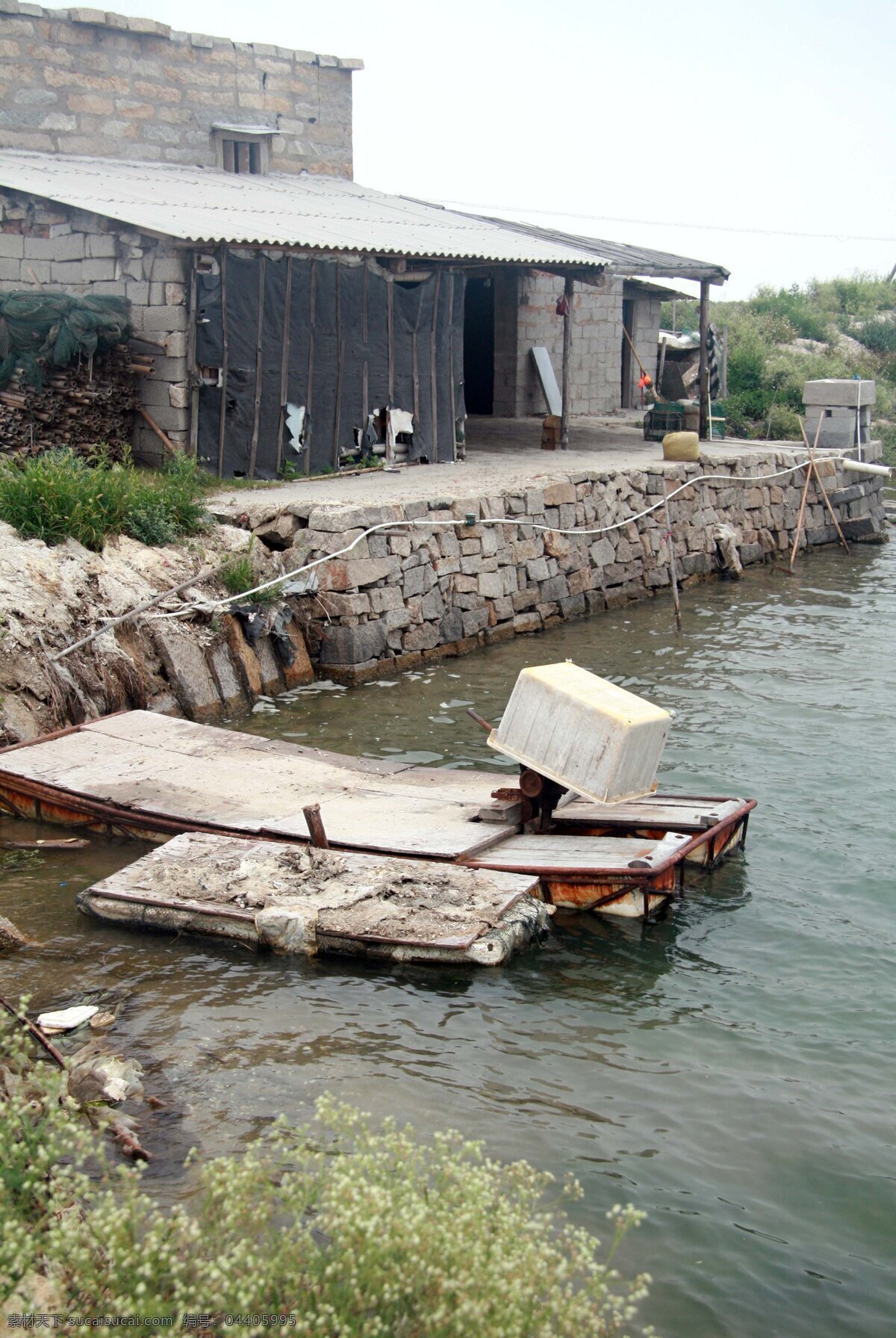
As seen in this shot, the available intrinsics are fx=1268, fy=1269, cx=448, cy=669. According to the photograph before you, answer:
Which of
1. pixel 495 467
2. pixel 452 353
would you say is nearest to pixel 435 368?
pixel 452 353

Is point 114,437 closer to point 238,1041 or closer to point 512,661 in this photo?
point 512,661

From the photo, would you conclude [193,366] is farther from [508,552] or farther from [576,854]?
[576,854]

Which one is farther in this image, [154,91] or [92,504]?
[154,91]

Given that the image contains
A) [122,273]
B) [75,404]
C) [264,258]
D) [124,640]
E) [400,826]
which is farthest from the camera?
[264,258]

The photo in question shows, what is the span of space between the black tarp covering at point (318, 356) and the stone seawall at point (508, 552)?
6.18 feet

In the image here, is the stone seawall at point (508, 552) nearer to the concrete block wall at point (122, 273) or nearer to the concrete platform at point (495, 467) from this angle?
the concrete platform at point (495, 467)

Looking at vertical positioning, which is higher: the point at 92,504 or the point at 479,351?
the point at 479,351

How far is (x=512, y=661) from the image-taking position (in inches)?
566

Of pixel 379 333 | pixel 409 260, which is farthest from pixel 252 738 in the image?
pixel 409 260

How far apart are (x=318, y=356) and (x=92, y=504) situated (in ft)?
18.2

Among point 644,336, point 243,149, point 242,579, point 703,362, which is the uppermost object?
point 243,149

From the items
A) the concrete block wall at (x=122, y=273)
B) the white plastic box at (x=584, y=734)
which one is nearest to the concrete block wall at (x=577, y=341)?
the concrete block wall at (x=122, y=273)

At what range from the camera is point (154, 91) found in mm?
20547

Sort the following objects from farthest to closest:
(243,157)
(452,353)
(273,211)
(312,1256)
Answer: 1. (243,157)
2. (452,353)
3. (273,211)
4. (312,1256)
